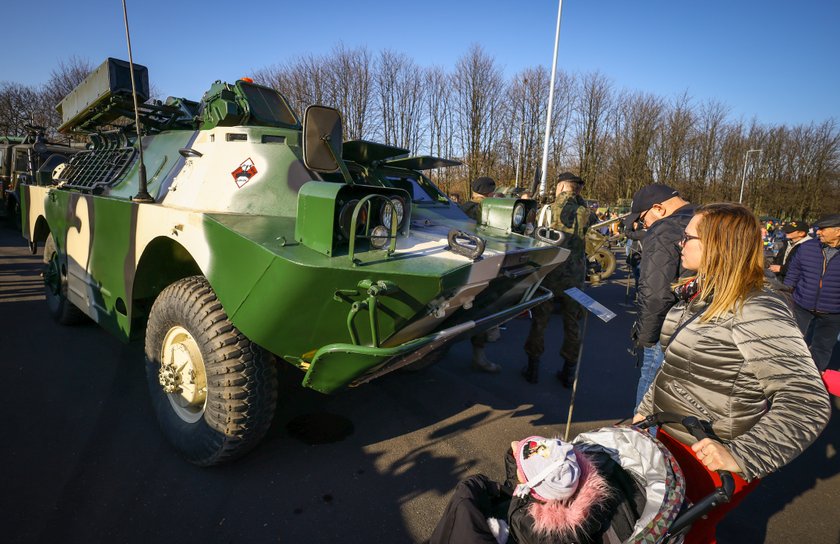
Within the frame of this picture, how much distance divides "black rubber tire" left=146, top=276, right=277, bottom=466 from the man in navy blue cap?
17.7 ft

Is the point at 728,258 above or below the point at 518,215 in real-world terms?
below

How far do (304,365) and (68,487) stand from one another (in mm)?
1543

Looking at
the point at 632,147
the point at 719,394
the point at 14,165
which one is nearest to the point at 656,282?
the point at 719,394

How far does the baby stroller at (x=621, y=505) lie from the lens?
1.53m

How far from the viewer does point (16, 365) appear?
13.9 feet

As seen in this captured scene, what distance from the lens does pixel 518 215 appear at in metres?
3.84

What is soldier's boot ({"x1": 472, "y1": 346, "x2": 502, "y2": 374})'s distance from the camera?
486 cm

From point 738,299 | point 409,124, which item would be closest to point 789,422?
point 738,299

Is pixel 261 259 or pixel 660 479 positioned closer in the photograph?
pixel 660 479

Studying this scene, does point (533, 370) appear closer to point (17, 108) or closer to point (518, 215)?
point (518, 215)

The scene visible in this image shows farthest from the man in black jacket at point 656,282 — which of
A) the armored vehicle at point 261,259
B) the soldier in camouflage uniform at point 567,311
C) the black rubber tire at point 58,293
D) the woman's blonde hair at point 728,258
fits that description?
the black rubber tire at point 58,293

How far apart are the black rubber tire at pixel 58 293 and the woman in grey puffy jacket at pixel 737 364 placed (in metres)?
5.63

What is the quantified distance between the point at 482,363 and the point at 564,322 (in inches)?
35.9

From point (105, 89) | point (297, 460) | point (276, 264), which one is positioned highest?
point (105, 89)
